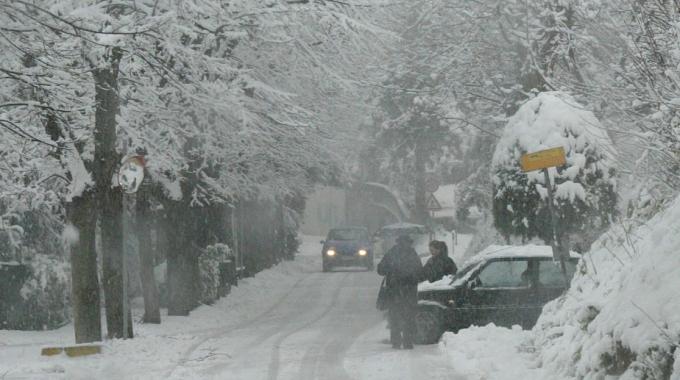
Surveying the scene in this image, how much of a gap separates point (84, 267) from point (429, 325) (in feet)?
17.1

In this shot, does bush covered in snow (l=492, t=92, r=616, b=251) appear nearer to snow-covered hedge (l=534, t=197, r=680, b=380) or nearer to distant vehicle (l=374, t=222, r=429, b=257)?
snow-covered hedge (l=534, t=197, r=680, b=380)

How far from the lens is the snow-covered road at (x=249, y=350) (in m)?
12.0

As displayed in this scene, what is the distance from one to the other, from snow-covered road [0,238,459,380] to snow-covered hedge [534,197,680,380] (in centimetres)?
198

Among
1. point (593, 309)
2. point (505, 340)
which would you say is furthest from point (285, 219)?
point (593, 309)

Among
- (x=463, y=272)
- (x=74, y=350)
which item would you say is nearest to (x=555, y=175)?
(x=463, y=272)

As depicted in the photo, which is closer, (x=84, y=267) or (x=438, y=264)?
(x=84, y=267)

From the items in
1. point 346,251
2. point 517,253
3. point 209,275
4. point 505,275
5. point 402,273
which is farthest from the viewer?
point 346,251

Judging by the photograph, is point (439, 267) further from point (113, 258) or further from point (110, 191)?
point (110, 191)

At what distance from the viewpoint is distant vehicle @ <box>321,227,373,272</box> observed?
39375 mm

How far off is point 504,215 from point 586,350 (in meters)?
9.42

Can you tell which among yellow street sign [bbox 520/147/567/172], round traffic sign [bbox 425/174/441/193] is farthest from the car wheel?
round traffic sign [bbox 425/174/441/193]

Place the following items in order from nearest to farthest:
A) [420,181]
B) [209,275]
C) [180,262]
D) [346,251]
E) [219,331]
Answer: [219,331], [180,262], [209,275], [346,251], [420,181]

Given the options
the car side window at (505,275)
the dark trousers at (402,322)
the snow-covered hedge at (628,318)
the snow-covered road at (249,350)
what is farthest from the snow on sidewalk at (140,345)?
the snow-covered hedge at (628,318)

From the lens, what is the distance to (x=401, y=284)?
14.9 m
